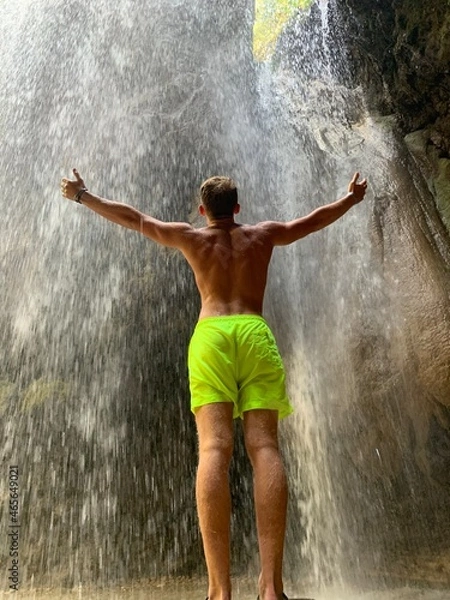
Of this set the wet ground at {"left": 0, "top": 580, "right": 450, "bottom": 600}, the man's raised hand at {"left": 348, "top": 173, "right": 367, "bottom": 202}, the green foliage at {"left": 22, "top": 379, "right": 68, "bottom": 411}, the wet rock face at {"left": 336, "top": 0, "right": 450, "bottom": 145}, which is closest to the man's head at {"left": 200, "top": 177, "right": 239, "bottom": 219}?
the man's raised hand at {"left": 348, "top": 173, "right": 367, "bottom": 202}

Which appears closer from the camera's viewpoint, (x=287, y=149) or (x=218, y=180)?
(x=218, y=180)

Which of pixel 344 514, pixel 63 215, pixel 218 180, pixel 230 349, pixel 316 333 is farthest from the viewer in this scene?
pixel 63 215

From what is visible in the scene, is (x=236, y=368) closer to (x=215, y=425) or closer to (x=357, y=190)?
(x=215, y=425)

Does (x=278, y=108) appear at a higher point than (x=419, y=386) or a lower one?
higher

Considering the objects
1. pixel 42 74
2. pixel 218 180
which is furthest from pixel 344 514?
pixel 42 74

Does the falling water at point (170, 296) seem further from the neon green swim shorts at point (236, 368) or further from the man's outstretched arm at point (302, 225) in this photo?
the neon green swim shorts at point (236, 368)

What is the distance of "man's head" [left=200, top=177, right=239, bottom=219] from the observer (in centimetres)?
325

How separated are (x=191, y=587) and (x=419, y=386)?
2807 mm

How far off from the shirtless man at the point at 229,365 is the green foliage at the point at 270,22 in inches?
192

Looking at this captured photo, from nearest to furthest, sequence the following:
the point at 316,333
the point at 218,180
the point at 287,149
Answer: the point at 218,180
the point at 316,333
the point at 287,149

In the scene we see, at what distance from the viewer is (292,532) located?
5.84 m

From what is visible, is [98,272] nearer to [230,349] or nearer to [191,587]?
[191,587]

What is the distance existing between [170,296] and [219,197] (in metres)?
4.16

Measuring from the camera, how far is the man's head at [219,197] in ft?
10.7
